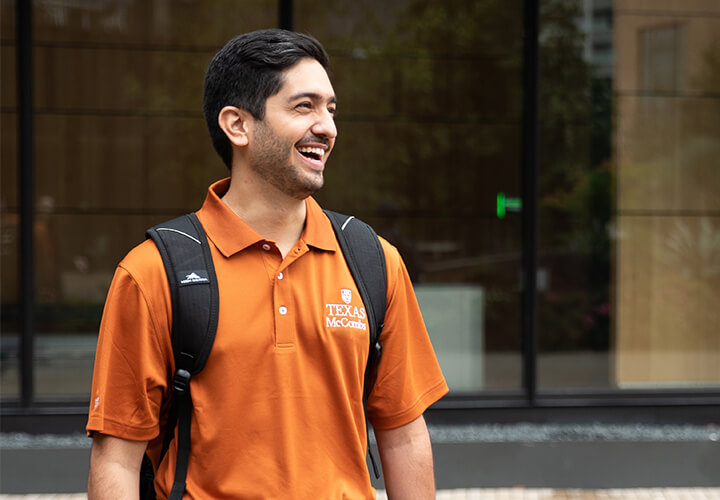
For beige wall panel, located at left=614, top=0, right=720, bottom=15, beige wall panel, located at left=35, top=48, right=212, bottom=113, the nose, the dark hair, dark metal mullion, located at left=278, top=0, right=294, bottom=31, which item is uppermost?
beige wall panel, located at left=614, top=0, right=720, bottom=15

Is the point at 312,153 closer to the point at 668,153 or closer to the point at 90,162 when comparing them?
the point at 90,162

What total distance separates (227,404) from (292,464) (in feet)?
0.64

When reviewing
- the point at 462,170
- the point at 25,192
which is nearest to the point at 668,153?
the point at 462,170

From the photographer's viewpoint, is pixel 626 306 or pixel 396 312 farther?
pixel 626 306

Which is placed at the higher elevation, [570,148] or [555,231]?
[570,148]

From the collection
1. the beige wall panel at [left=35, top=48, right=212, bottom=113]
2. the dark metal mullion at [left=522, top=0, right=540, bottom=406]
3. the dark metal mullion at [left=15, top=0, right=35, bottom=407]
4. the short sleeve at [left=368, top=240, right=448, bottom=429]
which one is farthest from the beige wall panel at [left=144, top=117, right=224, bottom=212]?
the short sleeve at [left=368, top=240, right=448, bottom=429]

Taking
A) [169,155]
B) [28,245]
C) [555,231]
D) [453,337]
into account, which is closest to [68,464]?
[28,245]

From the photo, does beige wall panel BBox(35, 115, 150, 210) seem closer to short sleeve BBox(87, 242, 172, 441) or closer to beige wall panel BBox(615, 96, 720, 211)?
beige wall panel BBox(615, 96, 720, 211)

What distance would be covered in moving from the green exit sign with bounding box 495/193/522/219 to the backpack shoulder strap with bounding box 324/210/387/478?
5.04 m

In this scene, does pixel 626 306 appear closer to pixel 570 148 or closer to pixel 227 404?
pixel 570 148

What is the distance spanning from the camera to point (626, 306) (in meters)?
7.38

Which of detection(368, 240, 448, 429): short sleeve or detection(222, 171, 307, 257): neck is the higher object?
detection(222, 171, 307, 257): neck

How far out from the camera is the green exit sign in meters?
7.14

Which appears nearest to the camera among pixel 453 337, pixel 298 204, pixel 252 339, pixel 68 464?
pixel 252 339
